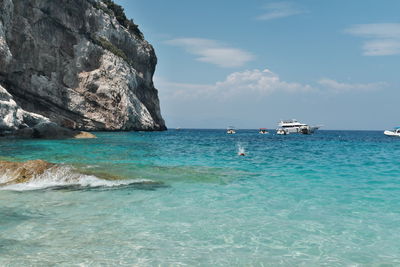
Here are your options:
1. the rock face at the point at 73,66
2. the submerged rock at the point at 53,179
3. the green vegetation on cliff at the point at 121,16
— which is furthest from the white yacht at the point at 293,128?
the submerged rock at the point at 53,179

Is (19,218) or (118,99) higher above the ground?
(118,99)

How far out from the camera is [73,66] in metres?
74.1

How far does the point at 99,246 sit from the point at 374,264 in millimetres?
5753

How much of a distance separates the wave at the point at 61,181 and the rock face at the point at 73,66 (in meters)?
50.3

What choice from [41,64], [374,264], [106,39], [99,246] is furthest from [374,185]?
[106,39]

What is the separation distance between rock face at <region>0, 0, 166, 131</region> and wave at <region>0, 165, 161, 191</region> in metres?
50.3

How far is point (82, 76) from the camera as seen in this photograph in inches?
2960

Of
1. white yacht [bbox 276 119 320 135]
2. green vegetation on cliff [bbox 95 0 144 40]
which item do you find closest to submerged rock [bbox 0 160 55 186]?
green vegetation on cliff [bbox 95 0 144 40]

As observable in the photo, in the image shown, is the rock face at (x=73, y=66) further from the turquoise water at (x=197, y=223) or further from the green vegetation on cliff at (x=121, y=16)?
the turquoise water at (x=197, y=223)

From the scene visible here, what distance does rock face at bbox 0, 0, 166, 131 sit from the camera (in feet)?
211

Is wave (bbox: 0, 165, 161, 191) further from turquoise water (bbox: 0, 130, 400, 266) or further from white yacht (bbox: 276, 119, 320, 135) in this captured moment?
white yacht (bbox: 276, 119, 320, 135)

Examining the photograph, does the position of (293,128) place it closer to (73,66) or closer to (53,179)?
(73,66)

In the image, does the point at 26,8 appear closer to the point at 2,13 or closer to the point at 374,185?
the point at 2,13

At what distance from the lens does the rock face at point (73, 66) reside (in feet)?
211
